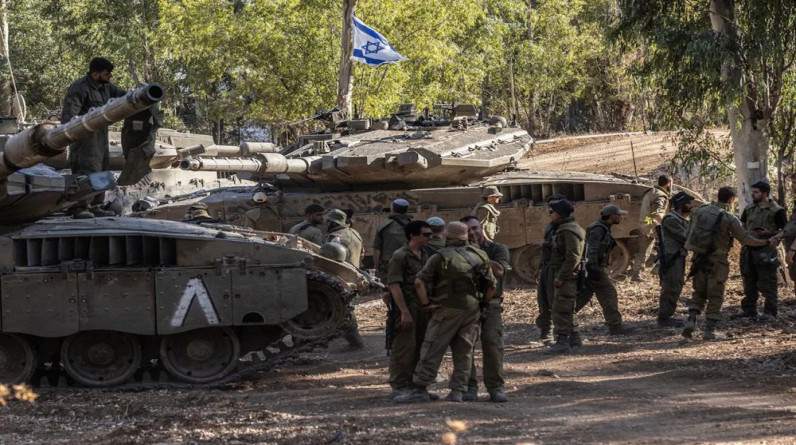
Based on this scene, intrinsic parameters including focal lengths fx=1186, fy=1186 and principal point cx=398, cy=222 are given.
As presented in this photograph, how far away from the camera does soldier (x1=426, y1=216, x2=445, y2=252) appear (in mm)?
10695

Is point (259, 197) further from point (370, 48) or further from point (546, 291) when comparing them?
point (370, 48)

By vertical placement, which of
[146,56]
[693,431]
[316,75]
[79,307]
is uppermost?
[146,56]

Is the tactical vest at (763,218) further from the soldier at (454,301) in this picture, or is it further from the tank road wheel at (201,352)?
the tank road wheel at (201,352)

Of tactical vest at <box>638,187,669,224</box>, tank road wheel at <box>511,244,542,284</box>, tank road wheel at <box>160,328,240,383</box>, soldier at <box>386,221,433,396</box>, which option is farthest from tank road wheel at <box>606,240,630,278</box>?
soldier at <box>386,221,433,396</box>

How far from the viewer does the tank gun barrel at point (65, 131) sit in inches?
387

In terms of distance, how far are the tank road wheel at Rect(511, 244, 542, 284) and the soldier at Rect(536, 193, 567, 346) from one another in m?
4.67

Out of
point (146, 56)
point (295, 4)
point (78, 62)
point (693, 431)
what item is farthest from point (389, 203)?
point (78, 62)

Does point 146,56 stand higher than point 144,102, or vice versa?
point 146,56

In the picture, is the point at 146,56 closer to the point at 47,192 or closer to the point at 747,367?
the point at 47,192

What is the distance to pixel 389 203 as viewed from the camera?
18.4m

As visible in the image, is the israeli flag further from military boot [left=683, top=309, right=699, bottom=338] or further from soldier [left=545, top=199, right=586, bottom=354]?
military boot [left=683, top=309, right=699, bottom=338]

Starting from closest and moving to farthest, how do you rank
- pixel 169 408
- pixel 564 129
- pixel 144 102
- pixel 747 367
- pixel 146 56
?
pixel 144 102 → pixel 169 408 → pixel 747 367 → pixel 146 56 → pixel 564 129

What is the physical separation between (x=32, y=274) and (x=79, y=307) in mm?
577

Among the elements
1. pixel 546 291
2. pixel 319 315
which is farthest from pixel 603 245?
pixel 319 315
